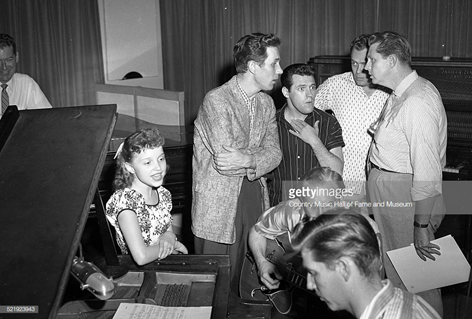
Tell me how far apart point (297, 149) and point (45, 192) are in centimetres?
202

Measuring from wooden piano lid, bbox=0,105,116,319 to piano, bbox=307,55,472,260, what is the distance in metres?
2.97

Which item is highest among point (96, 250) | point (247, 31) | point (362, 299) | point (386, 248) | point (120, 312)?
point (247, 31)

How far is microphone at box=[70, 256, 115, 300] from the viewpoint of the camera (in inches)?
62.6

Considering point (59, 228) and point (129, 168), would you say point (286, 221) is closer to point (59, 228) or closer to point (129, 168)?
point (129, 168)

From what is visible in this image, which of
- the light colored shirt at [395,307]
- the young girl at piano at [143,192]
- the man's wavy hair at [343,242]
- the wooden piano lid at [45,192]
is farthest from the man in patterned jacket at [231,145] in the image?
the light colored shirt at [395,307]

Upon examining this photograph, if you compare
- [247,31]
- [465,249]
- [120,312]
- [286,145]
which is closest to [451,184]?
[465,249]

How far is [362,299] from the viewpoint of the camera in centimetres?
160

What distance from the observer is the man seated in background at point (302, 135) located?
3270 millimetres

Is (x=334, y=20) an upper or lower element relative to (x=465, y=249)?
upper

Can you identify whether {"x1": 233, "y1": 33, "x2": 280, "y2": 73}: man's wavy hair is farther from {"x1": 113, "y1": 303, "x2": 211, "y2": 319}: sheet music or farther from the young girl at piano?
{"x1": 113, "y1": 303, "x2": 211, "y2": 319}: sheet music

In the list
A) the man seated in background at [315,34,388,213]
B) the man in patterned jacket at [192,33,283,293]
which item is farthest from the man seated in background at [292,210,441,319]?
the man seated in background at [315,34,388,213]

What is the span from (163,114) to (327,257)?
3.65 meters

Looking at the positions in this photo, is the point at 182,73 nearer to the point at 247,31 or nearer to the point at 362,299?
the point at 247,31

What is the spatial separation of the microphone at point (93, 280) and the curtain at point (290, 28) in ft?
14.4
